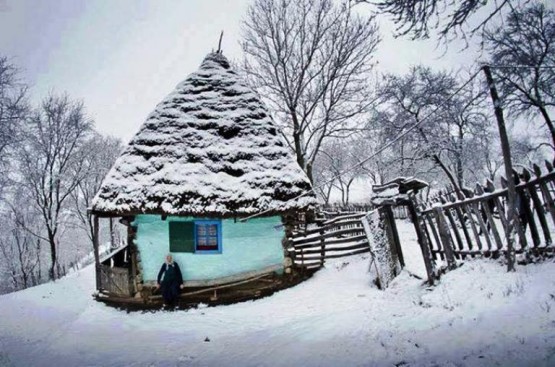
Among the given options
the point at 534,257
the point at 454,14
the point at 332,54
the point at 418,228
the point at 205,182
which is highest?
the point at 332,54

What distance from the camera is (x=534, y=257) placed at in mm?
4203

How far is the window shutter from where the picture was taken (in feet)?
30.6

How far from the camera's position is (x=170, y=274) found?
8672 millimetres

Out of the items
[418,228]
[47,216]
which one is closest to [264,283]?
[418,228]

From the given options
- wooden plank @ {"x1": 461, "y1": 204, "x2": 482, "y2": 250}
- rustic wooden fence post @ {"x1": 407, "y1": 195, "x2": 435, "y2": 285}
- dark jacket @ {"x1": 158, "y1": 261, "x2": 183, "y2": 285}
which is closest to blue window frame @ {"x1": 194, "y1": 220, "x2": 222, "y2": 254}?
dark jacket @ {"x1": 158, "y1": 261, "x2": 183, "y2": 285}

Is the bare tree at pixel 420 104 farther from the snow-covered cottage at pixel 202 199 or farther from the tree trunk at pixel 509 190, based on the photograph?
the tree trunk at pixel 509 190

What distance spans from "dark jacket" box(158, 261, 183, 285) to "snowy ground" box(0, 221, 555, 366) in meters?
0.89

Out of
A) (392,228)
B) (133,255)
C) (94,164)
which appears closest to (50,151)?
(94,164)

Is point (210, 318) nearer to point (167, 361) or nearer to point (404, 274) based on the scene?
point (167, 361)

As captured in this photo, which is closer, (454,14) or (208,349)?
(454,14)

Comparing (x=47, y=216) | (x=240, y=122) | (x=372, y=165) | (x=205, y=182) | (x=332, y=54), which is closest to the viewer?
(x=205, y=182)

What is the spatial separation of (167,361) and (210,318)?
248 cm

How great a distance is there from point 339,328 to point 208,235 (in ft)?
17.7

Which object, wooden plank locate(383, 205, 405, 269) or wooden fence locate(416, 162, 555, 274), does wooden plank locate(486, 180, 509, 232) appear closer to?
wooden fence locate(416, 162, 555, 274)
